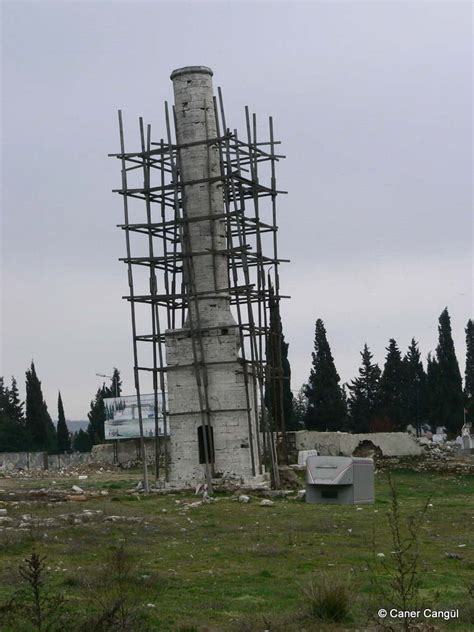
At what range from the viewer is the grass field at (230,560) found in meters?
11.7

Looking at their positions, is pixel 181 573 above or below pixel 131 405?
below

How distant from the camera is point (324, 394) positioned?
7012cm

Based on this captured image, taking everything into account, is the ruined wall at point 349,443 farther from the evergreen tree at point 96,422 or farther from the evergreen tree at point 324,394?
the evergreen tree at point 96,422

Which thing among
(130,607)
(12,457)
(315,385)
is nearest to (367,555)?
(130,607)

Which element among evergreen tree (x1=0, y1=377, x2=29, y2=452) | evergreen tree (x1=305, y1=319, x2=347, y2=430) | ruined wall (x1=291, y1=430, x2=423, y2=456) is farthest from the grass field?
evergreen tree (x1=0, y1=377, x2=29, y2=452)

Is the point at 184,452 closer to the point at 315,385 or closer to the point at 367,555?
the point at 367,555

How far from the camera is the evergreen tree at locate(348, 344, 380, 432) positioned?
→ 77.9 m

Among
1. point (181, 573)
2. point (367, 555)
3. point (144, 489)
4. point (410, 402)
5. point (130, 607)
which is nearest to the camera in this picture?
point (130, 607)

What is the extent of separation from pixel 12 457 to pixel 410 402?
3000cm

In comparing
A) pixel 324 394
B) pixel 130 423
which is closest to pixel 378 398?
pixel 324 394

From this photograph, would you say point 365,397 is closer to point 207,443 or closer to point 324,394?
point 324,394

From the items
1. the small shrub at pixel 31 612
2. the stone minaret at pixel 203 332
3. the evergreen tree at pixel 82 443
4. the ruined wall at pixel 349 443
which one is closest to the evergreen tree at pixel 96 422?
the evergreen tree at pixel 82 443

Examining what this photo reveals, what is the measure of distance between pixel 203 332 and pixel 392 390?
47.5 m

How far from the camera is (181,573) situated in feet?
48.3
